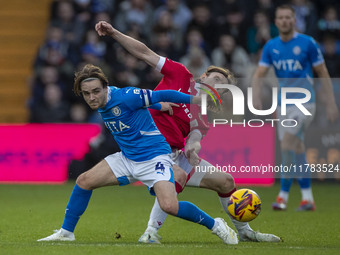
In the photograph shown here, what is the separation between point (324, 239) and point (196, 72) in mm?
6308

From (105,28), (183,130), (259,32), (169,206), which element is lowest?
(169,206)

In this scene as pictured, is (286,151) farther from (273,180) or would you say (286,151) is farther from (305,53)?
(273,180)

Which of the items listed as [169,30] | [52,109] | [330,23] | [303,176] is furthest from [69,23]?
[303,176]

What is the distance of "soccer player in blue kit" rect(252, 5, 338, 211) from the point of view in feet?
31.7

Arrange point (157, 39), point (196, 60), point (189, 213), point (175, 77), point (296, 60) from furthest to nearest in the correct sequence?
point (157, 39)
point (196, 60)
point (296, 60)
point (175, 77)
point (189, 213)

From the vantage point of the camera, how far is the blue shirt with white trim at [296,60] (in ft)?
31.8

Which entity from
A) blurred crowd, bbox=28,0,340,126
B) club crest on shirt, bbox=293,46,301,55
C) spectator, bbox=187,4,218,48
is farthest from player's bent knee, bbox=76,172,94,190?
spectator, bbox=187,4,218,48

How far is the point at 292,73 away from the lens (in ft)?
32.0

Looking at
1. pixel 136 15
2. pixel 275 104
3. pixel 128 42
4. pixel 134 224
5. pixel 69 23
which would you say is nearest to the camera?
pixel 128 42

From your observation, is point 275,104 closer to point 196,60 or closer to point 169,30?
point 196,60

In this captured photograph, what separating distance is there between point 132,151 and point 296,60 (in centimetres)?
360

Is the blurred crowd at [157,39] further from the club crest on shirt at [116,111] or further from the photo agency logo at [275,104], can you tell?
the club crest on shirt at [116,111]

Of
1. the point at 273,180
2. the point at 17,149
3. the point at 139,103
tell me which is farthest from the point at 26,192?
the point at 139,103

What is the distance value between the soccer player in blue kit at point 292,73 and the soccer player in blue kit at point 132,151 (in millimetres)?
3254
